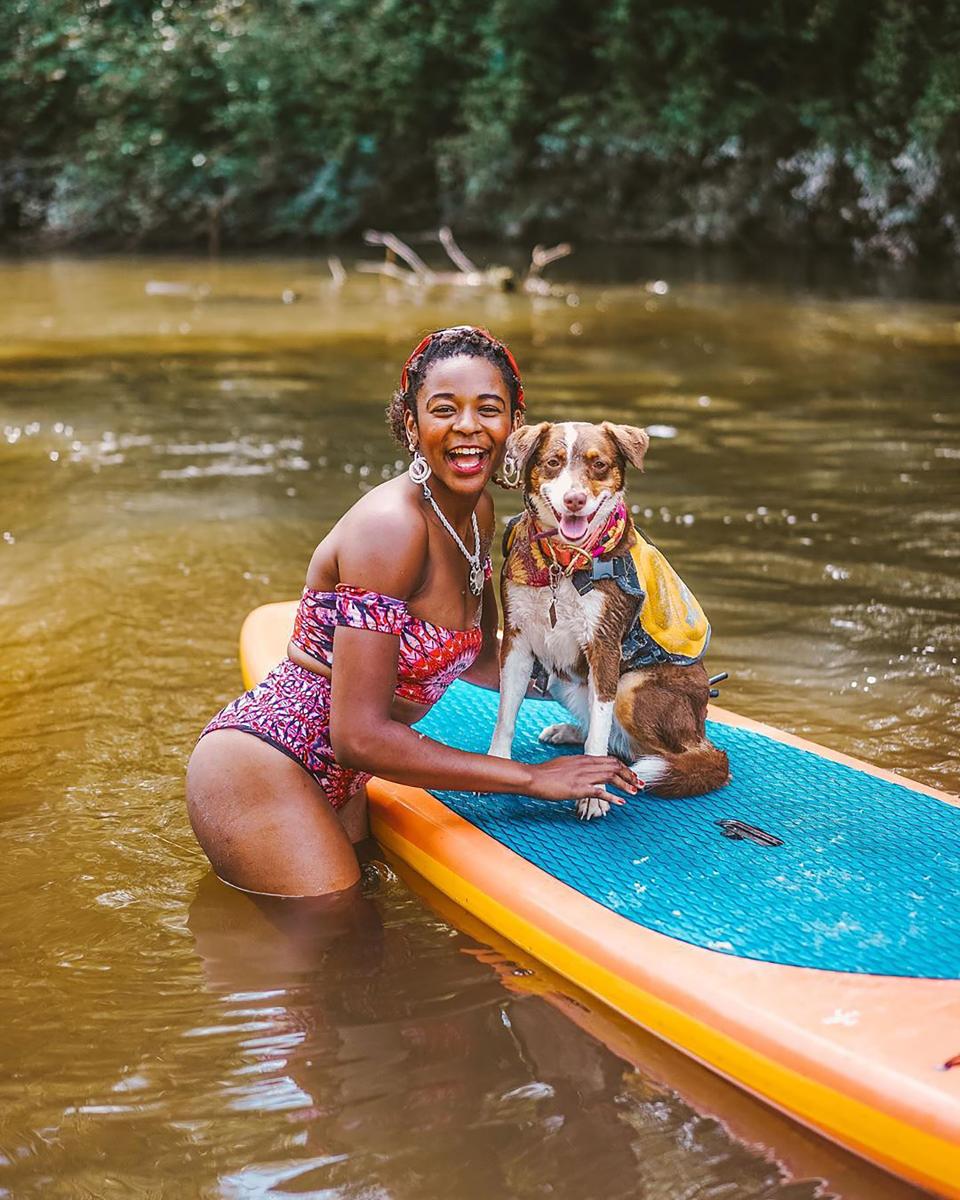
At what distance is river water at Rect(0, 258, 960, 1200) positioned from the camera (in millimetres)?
2600

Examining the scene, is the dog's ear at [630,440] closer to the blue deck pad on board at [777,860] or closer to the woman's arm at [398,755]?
the woman's arm at [398,755]

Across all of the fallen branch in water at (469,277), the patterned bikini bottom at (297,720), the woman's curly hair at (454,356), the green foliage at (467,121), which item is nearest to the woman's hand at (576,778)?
the patterned bikini bottom at (297,720)

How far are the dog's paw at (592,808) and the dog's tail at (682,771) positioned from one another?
0.13 m

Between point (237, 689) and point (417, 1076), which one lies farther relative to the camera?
point (237, 689)

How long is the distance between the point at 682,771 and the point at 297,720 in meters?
0.99

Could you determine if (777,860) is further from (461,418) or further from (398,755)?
(461,418)

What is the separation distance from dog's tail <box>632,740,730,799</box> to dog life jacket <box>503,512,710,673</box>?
0.25 meters

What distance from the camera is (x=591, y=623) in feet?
10.8

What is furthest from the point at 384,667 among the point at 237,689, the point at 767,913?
the point at 237,689

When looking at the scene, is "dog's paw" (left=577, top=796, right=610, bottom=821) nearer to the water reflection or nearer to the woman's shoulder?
the water reflection

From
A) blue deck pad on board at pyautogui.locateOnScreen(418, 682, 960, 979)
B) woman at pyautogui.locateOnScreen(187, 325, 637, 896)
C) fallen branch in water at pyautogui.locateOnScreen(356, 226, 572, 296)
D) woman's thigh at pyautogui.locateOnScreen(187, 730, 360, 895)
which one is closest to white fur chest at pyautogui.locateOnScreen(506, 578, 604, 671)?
woman at pyautogui.locateOnScreen(187, 325, 637, 896)

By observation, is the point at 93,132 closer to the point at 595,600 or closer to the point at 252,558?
the point at 252,558

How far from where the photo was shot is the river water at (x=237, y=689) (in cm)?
260

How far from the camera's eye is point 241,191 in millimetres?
23938
